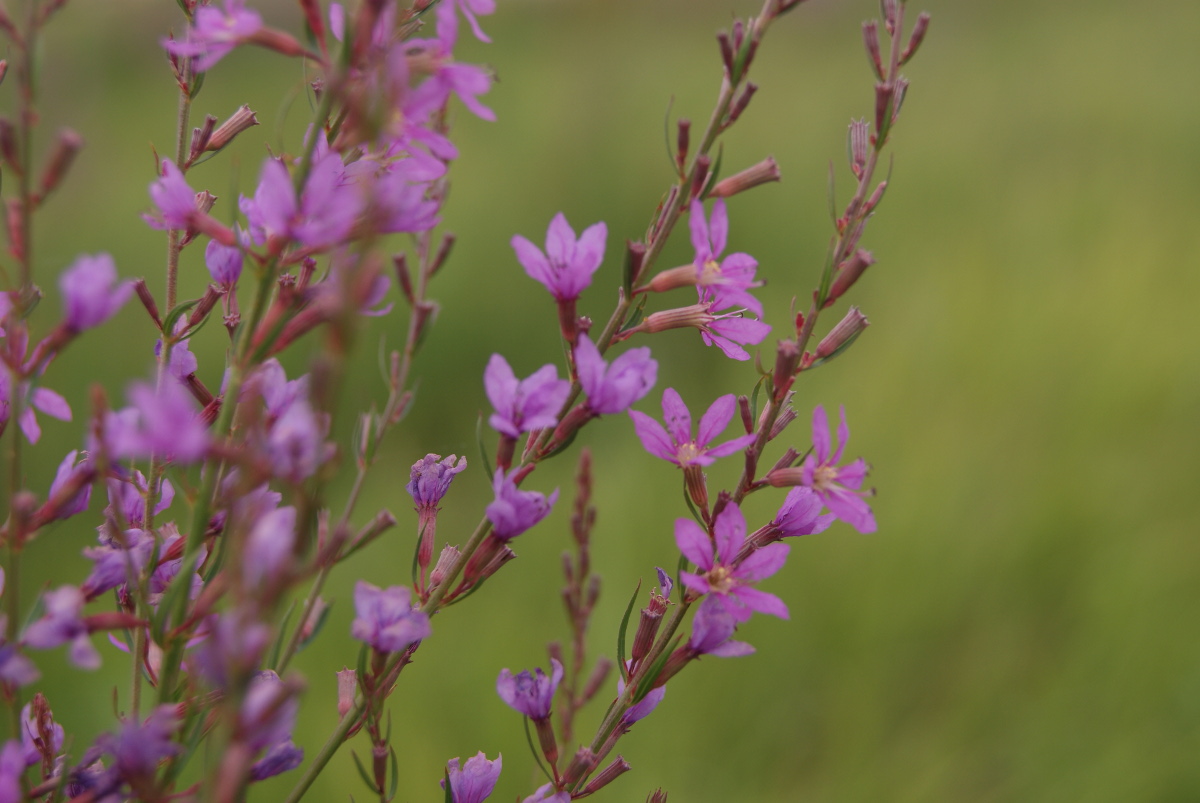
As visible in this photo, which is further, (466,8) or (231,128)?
(231,128)

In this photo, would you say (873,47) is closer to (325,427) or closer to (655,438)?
(655,438)

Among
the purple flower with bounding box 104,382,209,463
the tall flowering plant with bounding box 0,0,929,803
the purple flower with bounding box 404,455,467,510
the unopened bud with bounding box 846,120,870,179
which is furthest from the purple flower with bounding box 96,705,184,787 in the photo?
the unopened bud with bounding box 846,120,870,179

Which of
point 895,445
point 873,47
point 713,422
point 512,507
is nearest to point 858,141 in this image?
point 873,47

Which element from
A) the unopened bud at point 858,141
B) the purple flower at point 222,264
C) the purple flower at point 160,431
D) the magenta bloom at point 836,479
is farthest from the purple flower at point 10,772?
the unopened bud at point 858,141

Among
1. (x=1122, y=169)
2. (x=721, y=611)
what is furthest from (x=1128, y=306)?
(x=721, y=611)

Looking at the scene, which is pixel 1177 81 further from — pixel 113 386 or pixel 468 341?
pixel 113 386

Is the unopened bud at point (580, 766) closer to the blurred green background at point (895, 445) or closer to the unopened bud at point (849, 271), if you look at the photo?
the blurred green background at point (895, 445)
